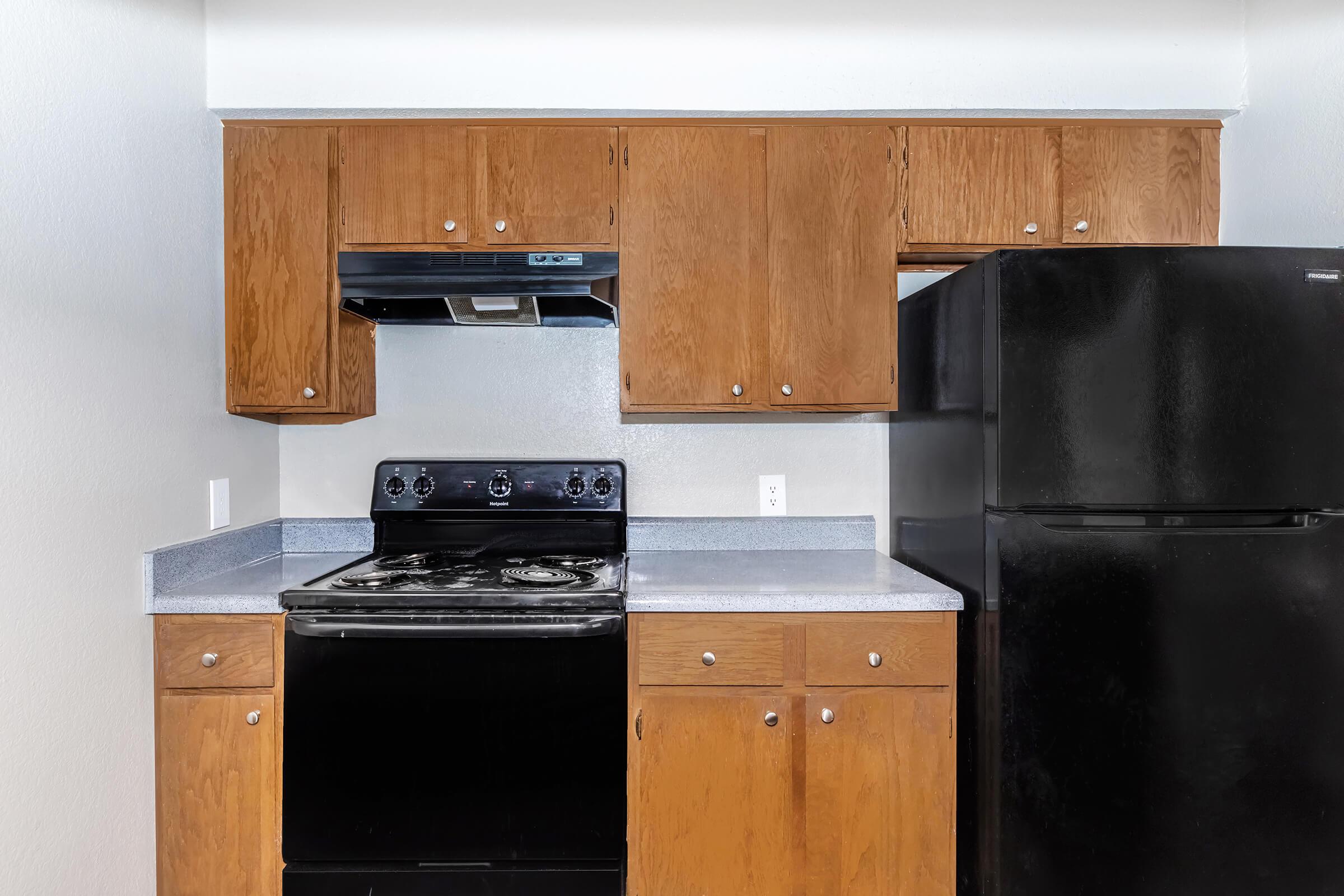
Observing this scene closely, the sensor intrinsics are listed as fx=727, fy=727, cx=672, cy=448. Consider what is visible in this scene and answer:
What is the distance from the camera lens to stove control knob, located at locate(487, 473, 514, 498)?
2.21 meters

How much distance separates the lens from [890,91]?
1953mm

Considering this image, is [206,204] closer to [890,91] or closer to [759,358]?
[759,358]

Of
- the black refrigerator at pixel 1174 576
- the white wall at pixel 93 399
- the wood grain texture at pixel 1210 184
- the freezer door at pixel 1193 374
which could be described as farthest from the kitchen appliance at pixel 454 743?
the wood grain texture at pixel 1210 184

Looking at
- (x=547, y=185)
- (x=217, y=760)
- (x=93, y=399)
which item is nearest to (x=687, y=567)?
(x=547, y=185)

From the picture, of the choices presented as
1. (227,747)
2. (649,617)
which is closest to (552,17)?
(649,617)

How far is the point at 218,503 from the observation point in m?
1.95

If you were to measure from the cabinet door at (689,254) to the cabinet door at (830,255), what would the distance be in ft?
0.18

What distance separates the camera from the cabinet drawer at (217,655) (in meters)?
1.68

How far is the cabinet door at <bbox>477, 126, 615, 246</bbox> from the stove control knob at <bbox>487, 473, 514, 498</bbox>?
2.29ft

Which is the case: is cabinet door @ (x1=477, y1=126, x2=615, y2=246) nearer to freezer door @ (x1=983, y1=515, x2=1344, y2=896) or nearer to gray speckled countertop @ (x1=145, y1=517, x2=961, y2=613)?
gray speckled countertop @ (x1=145, y1=517, x2=961, y2=613)

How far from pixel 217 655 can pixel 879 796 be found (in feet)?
5.12

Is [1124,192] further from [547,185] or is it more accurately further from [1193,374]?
[547,185]

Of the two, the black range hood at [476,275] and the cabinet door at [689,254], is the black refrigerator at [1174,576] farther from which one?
the black range hood at [476,275]

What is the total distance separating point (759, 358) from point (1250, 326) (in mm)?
1062
